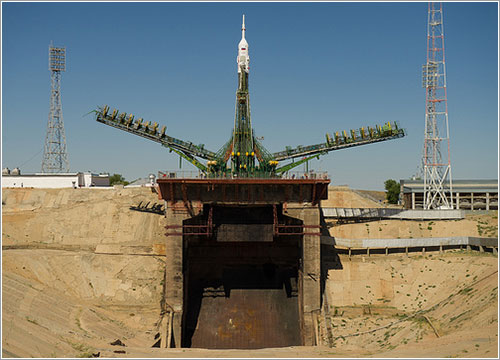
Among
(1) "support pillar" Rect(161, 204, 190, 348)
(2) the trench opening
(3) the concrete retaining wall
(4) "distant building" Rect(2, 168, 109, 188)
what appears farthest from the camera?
(4) "distant building" Rect(2, 168, 109, 188)

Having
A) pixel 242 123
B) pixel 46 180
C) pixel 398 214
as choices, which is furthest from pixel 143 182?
pixel 398 214

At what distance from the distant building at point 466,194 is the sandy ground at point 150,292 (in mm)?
32582

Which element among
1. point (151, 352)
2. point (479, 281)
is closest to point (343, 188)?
point (479, 281)

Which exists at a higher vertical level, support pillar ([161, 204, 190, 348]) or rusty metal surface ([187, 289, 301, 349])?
support pillar ([161, 204, 190, 348])

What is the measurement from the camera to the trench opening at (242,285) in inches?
1811

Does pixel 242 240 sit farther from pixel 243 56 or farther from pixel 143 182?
pixel 143 182

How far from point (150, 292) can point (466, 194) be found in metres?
67.4

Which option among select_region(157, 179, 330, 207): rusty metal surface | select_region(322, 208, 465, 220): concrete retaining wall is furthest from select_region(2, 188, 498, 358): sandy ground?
select_region(157, 179, 330, 207): rusty metal surface

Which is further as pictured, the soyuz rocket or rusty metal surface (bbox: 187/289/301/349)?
the soyuz rocket

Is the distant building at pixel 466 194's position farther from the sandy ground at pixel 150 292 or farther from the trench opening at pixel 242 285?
the trench opening at pixel 242 285

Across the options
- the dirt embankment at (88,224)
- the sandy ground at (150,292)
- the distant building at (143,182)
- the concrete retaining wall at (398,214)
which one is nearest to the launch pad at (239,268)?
the sandy ground at (150,292)

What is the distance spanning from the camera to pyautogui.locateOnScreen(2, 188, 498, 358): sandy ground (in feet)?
110

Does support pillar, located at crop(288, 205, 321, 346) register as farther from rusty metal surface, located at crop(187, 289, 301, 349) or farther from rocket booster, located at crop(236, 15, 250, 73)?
rocket booster, located at crop(236, 15, 250, 73)

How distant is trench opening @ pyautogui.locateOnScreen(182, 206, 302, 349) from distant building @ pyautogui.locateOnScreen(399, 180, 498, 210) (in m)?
44.0
